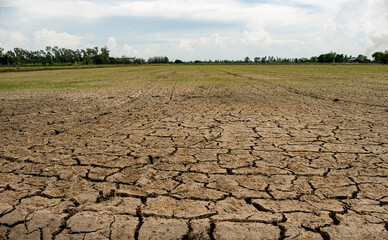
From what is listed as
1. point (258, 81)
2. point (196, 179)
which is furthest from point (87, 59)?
point (196, 179)

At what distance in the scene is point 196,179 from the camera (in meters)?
2.56

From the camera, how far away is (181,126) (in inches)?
184

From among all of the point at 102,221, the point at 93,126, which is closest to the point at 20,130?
the point at 93,126

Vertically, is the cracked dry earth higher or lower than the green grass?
lower

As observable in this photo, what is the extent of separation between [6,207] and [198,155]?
6.25 ft

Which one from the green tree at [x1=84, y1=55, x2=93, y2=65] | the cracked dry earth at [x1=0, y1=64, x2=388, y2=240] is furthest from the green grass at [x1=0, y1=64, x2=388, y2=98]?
the green tree at [x1=84, y1=55, x2=93, y2=65]

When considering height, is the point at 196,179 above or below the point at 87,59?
below

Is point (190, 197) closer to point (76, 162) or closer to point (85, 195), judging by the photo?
point (85, 195)

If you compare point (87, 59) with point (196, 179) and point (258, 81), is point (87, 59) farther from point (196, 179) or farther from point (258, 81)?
point (196, 179)

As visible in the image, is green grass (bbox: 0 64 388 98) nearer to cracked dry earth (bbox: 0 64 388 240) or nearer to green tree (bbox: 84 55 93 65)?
cracked dry earth (bbox: 0 64 388 240)

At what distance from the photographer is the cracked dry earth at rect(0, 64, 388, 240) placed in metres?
1.84

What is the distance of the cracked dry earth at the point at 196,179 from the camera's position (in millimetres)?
1838

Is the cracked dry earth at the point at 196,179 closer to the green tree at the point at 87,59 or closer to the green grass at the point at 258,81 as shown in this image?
the green grass at the point at 258,81

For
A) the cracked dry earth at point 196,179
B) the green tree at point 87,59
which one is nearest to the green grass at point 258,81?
the cracked dry earth at point 196,179
